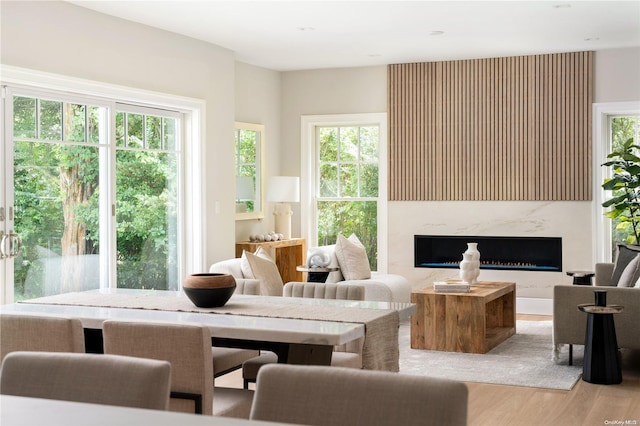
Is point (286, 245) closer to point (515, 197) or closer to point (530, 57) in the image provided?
point (515, 197)

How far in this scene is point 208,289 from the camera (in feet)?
11.9

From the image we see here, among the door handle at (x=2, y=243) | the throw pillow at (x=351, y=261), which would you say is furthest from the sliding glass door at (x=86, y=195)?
the throw pillow at (x=351, y=261)

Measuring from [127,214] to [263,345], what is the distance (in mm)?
3983

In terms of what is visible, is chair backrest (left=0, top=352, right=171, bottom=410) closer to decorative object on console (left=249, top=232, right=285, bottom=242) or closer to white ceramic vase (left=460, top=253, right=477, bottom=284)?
white ceramic vase (left=460, top=253, right=477, bottom=284)

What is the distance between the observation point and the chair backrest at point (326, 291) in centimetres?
420

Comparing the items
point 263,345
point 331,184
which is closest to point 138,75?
point 331,184

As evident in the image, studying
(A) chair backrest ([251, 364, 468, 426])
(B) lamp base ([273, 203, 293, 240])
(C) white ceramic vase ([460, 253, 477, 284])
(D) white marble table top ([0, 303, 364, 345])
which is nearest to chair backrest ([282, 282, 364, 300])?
(D) white marble table top ([0, 303, 364, 345])

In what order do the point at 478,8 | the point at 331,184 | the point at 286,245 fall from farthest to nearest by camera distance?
the point at 331,184, the point at 286,245, the point at 478,8

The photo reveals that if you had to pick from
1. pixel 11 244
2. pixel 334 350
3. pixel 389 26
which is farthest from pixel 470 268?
pixel 11 244

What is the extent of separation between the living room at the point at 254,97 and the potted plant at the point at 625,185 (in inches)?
19.6

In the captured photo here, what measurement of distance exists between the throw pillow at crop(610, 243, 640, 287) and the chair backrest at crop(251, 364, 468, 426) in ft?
17.6

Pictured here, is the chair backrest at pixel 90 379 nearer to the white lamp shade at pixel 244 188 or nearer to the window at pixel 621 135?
the white lamp shade at pixel 244 188

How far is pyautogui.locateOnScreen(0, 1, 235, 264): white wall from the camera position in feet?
18.6

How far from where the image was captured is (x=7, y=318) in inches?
122
